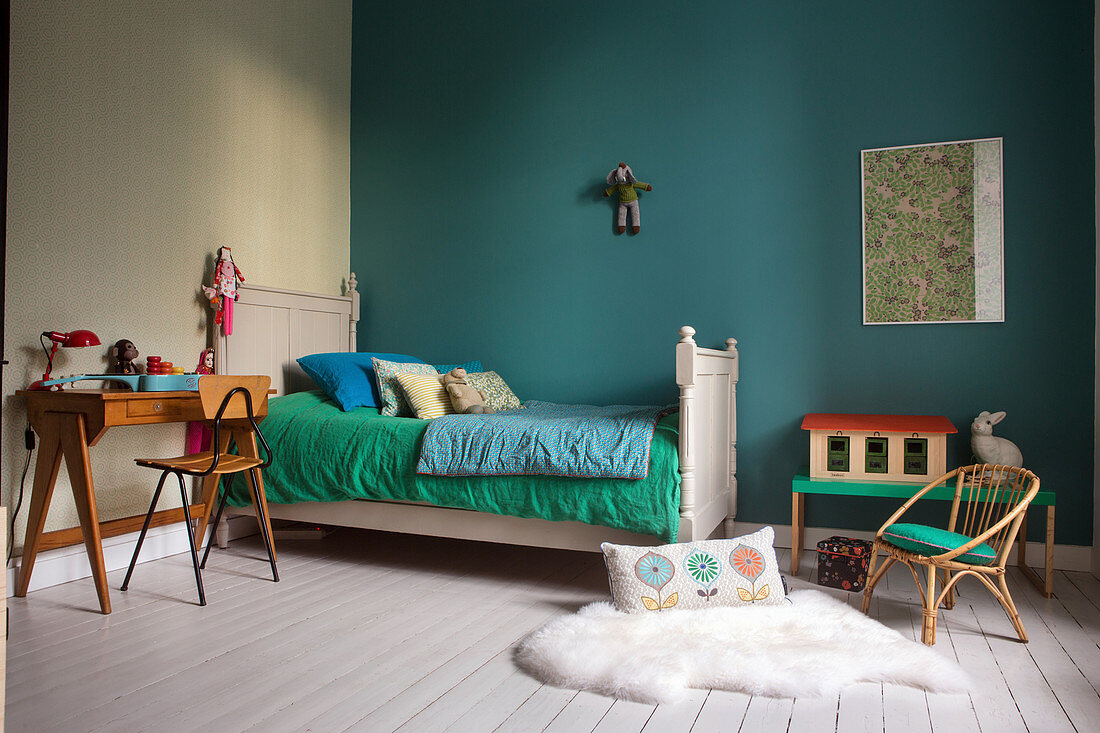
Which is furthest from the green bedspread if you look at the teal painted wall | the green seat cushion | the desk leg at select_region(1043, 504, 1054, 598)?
the desk leg at select_region(1043, 504, 1054, 598)

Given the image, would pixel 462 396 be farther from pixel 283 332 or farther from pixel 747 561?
pixel 747 561

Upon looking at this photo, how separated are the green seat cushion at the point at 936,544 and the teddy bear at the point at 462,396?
5.37 ft

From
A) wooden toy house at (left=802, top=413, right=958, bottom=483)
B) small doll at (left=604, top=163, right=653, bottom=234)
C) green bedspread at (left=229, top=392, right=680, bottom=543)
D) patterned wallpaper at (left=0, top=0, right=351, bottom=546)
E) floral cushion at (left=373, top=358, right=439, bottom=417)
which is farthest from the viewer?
small doll at (left=604, top=163, right=653, bottom=234)

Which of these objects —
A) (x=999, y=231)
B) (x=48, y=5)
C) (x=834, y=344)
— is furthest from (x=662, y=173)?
(x=48, y=5)

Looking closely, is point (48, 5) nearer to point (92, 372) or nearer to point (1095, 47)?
point (92, 372)

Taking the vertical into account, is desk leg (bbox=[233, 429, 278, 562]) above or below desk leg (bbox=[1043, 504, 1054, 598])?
above

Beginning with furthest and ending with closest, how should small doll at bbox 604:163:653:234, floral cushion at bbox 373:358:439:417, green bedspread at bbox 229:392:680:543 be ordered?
small doll at bbox 604:163:653:234 < floral cushion at bbox 373:358:439:417 < green bedspread at bbox 229:392:680:543

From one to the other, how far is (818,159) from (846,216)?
0.30 metres

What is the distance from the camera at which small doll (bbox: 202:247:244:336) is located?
3.37 m

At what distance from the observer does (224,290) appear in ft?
11.1

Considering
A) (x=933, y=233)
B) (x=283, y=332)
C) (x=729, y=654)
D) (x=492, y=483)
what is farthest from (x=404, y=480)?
(x=933, y=233)

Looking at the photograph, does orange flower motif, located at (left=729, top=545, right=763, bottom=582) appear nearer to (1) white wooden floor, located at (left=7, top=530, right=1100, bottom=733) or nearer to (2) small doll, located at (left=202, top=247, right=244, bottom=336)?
(1) white wooden floor, located at (left=7, top=530, right=1100, bottom=733)

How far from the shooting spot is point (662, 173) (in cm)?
375

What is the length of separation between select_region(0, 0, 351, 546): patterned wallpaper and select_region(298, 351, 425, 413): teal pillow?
527 mm
